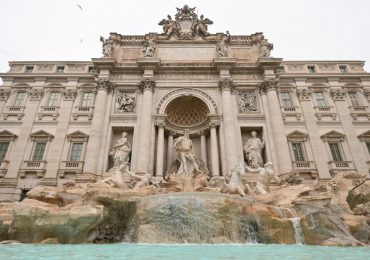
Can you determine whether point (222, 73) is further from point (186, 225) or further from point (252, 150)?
point (186, 225)

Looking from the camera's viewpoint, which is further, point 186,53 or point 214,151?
point 186,53

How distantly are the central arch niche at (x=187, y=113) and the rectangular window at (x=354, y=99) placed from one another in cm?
1378

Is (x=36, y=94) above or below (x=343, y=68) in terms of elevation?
below

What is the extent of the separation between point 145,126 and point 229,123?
6748mm

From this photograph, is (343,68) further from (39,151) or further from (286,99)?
(39,151)

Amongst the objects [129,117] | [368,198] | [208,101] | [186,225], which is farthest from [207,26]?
[186,225]

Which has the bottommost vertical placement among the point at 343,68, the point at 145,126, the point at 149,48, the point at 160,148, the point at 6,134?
the point at 160,148

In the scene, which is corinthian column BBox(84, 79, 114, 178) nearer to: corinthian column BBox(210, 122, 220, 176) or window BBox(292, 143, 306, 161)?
corinthian column BBox(210, 122, 220, 176)

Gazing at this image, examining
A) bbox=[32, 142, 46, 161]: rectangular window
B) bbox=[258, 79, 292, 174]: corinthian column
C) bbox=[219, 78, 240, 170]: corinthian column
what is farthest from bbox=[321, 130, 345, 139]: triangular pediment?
bbox=[32, 142, 46, 161]: rectangular window

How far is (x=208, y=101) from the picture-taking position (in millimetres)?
20734

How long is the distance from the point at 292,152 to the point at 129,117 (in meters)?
13.9

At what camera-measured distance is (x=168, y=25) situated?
24641 mm

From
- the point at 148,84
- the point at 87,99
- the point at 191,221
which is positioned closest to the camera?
the point at 191,221

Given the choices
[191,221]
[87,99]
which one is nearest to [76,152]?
[87,99]
